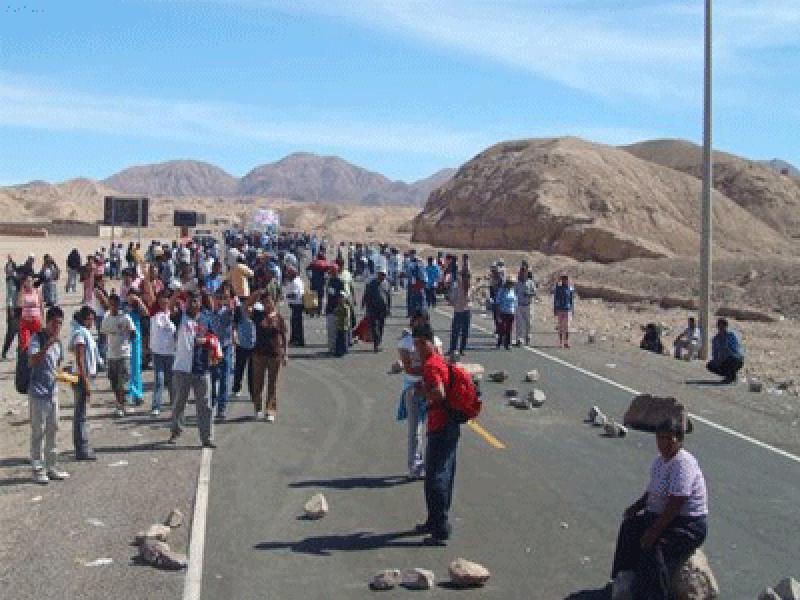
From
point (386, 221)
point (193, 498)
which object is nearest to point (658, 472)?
point (193, 498)

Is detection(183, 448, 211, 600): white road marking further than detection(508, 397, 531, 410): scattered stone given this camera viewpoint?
No

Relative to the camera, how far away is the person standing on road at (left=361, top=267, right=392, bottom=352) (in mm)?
20766

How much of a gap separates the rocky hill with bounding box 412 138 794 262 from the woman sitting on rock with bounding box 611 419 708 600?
60.1 meters

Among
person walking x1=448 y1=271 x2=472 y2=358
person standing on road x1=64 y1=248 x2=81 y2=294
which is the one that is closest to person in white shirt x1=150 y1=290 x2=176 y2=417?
person walking x1=448 y1=271 x2=472 y2=358

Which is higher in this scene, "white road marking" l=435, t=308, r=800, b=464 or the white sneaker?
"white road marking" l=435, t=308, r=800, b=464

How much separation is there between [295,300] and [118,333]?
7303 millimetres

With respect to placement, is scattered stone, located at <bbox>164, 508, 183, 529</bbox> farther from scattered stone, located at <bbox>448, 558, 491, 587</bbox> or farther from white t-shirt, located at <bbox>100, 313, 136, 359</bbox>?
white t-shirt, located at <bbox>100, 313, 136, 359</bbox>

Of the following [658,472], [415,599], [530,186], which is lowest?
[415,599]

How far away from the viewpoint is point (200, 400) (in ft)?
40.7

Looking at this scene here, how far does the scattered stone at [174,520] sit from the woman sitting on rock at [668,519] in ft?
12.7

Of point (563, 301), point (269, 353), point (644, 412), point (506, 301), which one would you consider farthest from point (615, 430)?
point (563, 301)

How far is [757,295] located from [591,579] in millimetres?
35243

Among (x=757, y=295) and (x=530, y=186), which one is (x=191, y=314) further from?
(x=530, y=186)

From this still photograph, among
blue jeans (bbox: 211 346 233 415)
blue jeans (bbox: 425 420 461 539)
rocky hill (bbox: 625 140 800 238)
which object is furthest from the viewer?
rocky hill (bbox: 625 140 800 238)
